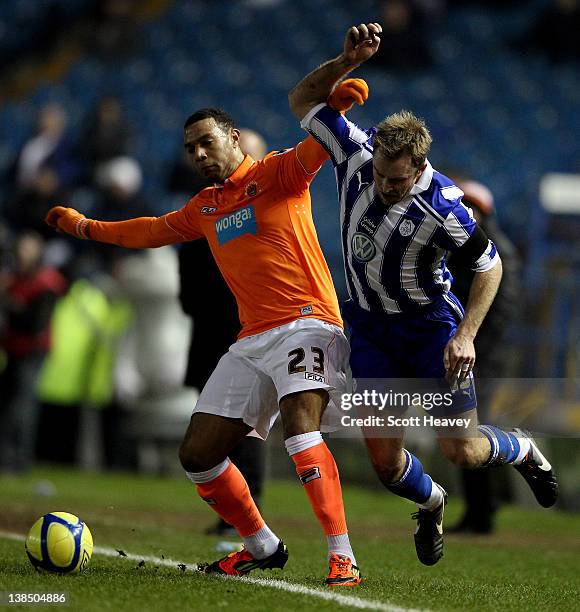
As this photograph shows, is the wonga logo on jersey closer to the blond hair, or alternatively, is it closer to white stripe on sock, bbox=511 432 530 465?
the blond hair

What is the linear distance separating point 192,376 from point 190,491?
414 centimetres

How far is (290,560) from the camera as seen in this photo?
661cm

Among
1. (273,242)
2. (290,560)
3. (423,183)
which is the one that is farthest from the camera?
(290,560)

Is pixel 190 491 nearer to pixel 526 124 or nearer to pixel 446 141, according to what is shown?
pixel 446 141

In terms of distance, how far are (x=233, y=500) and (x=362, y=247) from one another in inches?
54.3

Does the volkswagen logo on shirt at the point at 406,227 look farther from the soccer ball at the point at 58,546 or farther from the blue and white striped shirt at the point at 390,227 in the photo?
the soccer ball at the point at 58,546

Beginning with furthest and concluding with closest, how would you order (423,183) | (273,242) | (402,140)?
(273,242)
(423,183)
(402,140)

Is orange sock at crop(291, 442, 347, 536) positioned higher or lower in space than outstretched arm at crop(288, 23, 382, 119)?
lower

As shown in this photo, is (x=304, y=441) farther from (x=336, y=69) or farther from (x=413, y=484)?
(x=336, y=69)

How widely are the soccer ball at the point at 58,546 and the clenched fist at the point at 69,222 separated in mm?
1646

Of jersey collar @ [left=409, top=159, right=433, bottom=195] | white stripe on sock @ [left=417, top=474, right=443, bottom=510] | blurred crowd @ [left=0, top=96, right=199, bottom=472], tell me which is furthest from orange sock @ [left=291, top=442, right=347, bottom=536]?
blurred crowd @ [left=0, top=96, right=199, bottom=472]

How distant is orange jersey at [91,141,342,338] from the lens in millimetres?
5613

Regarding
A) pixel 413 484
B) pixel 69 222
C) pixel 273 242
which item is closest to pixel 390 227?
pixel 273 242

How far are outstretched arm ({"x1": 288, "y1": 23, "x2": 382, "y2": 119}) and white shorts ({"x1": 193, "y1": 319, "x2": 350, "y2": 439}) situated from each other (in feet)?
3.44
